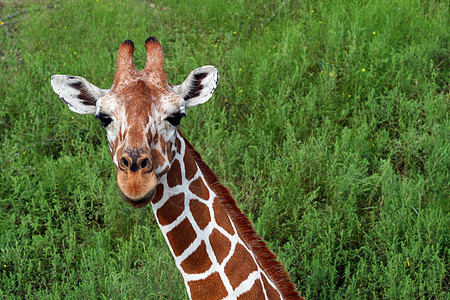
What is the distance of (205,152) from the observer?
5.21m

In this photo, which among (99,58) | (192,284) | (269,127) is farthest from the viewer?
(99,58)

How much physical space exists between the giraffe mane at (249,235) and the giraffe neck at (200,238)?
6cm

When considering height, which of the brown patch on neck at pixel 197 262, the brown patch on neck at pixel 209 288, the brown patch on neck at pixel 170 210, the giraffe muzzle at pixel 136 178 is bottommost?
the brown patch on neck at pixel 209 288

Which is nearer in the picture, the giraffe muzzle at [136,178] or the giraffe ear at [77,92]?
the giraffe muzzle at [136,178]

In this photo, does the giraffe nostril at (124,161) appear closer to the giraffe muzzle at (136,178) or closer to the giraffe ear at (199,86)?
the giraffe muzzle at (136,178)

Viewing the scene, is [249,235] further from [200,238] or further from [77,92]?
[77,92]

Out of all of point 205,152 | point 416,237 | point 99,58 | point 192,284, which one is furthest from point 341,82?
point 192,284

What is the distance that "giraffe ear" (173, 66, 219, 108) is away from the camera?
2.85 m

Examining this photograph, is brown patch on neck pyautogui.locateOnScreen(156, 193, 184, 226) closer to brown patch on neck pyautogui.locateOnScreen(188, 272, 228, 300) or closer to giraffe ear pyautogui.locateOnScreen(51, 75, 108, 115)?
brown patch on neck pyautogui.locateOnScreen(188, 272, 228, 300)

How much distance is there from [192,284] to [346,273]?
1.73 m

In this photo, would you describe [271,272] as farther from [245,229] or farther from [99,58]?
[99,58]

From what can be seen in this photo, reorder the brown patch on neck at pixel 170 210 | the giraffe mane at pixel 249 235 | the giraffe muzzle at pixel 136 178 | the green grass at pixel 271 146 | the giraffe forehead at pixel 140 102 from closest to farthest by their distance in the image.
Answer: the giraffe muzzle at pixel 136 178 < the giraffe forehead at pixel 140 102 < the brown patch on neck at pixel 170 210 < the giraffe mane at pixel 249 235 < the green grass at pixel 271 146

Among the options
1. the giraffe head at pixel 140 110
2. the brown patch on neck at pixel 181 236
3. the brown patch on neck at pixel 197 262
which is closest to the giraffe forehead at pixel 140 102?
the giraffe head at pixel 140 110

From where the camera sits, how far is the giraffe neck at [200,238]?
112 inches
